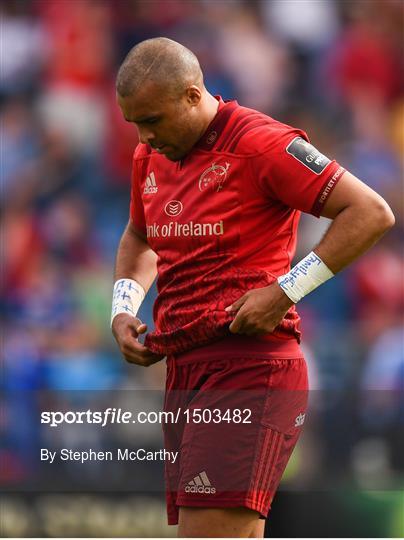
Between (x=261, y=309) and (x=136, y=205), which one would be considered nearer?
(x=261, y=309)

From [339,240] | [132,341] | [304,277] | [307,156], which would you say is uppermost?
[307,156]

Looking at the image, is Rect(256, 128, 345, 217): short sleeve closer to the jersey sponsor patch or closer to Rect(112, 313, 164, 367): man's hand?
the jersey sponsor patch

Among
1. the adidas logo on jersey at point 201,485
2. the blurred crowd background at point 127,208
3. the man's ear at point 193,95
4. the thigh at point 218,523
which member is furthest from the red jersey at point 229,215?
the blurred crowd background at point 127,208

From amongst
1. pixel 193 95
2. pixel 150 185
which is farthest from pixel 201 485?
pixel 193 95

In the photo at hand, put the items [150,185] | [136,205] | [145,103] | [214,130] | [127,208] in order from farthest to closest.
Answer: [127,208], [136,205], [150,185], [214,130], [145,103]

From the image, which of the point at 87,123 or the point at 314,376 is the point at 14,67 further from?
the point at 314,376

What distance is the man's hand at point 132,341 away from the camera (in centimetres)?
448

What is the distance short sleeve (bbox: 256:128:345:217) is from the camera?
13.5 ft

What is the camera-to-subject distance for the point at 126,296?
485 centimetres

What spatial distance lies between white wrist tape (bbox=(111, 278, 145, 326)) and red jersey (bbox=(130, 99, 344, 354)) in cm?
38

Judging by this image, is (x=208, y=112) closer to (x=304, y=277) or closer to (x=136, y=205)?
(x=136, y=205)

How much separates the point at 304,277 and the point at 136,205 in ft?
3.30

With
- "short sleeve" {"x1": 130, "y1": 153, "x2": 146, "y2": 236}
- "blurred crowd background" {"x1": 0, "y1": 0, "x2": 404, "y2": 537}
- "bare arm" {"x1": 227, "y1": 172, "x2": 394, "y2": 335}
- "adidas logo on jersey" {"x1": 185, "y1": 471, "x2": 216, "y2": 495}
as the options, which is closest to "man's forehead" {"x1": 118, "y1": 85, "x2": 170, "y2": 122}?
"short sleeve" {"x1": 130, "y1": 153, "x2": 146, "y2": 236}

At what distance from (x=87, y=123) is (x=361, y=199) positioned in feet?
21.1
